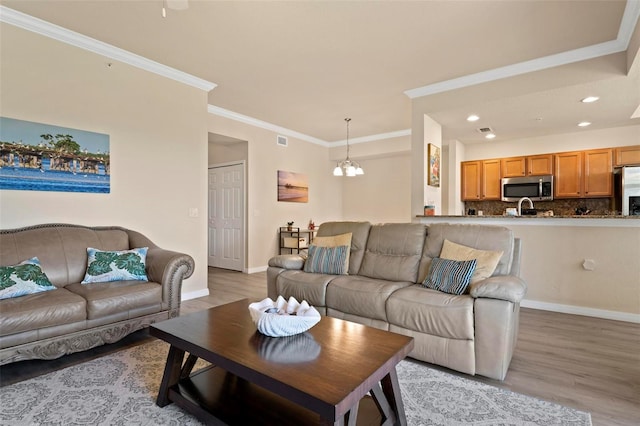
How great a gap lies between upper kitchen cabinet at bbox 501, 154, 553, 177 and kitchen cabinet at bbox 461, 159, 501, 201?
0.15m

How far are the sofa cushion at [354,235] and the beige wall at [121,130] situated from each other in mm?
1850

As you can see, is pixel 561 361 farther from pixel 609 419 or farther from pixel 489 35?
pixel 489 35

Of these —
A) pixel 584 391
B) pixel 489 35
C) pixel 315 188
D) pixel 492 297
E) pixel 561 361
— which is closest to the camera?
pixel 584 391

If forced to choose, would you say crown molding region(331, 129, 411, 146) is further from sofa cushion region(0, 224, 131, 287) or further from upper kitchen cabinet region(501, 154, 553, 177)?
sofa cushion region(0, 224, 131, 287)

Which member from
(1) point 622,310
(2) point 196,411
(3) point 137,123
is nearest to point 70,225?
(3) point 137,123

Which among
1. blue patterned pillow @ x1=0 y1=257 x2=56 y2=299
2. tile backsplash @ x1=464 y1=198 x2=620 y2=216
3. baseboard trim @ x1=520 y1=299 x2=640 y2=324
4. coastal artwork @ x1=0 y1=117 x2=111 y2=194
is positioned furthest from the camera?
tile backsplash @ x1=464 y1=198 x2=620 y2=216

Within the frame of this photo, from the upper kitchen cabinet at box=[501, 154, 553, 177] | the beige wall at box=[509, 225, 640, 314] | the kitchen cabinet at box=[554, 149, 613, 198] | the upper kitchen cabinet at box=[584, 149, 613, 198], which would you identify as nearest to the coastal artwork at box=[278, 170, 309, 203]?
the upper kitchen cabinet at box=[501, 154, 553, 177]

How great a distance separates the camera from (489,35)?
3.08m

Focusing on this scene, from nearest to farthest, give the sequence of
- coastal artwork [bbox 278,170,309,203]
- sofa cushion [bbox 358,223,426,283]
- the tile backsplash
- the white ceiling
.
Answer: the white ceiling, sofa cushion [bbox 358,223,426,283], the tile backsplash, coastal artwork [bbox 278,170,309,203]

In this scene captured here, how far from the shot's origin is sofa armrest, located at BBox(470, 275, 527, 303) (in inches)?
82.0

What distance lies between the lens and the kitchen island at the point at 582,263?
133 inches

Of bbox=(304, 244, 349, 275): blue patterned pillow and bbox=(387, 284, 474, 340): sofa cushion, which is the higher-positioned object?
bbox=(304, 244, 349, 275): blue patterned pillow

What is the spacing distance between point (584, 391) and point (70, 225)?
4.31m

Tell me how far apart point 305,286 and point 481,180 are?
5.03 metres
